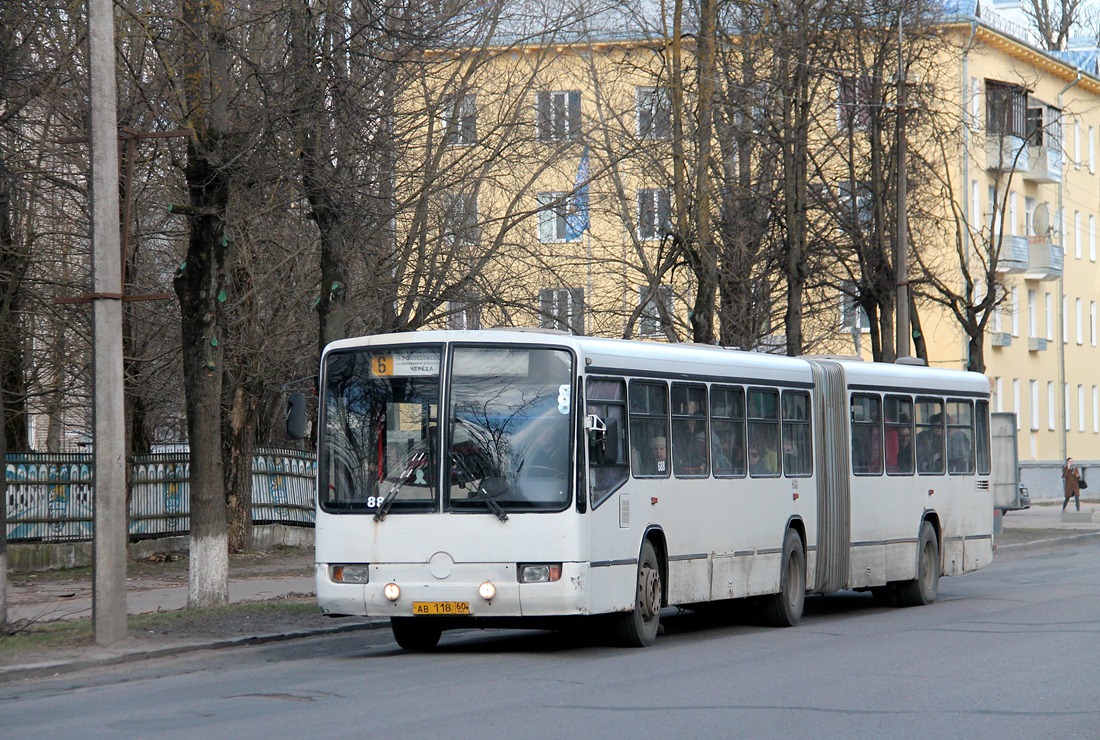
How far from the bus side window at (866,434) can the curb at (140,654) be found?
6.46 m

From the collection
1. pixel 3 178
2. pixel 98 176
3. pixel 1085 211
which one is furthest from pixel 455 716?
pixel 1085 211

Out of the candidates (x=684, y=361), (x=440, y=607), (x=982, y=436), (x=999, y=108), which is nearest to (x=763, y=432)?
(x=684, y=361)

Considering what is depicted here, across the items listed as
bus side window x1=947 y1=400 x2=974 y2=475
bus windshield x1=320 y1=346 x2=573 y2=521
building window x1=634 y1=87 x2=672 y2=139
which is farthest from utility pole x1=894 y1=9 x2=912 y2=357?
bus windshield x1=320 y1=346 x2=573 y2=521

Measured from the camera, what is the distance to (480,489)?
13352 mm

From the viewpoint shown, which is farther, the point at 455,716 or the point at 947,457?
the point at 947,457

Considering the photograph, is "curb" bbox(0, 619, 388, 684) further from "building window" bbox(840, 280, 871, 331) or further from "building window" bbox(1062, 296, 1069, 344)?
"building window" bbox(1062, 296, 1069, 344)

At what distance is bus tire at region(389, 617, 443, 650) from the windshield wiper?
167cm

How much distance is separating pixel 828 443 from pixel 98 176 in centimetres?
881

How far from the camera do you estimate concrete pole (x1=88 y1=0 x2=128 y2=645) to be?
14430mm

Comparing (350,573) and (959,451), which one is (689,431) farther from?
(959,451)

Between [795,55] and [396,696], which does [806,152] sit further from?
[396,696]

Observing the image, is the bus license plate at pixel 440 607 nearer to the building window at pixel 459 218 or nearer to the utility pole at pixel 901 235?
the building window at pixel 459 218

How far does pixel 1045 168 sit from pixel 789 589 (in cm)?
4866

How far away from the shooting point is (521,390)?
44.6ft
